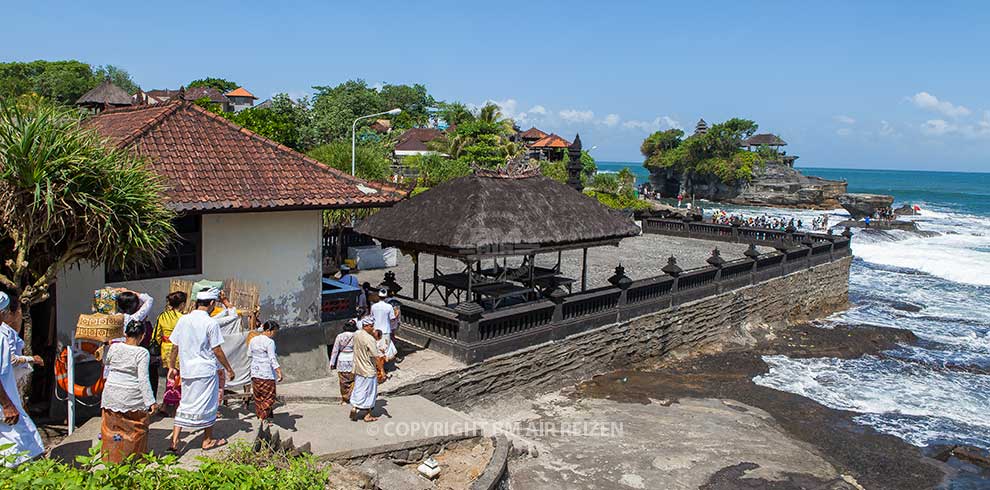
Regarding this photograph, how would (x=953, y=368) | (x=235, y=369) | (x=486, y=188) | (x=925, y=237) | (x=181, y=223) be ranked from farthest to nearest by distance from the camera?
(x=925, y=237) < (x=953, y=368) < (x=486, y=188) < (x=181, y=223) < (x=235, y=369)

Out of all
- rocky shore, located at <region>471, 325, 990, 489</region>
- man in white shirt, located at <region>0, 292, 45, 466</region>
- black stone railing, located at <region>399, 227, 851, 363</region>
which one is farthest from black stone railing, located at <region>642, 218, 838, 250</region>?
man in white shirt, located at <region>0, 292, 45, 466</region>

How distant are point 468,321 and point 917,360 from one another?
13761mm

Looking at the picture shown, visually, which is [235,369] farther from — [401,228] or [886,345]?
[886,345]

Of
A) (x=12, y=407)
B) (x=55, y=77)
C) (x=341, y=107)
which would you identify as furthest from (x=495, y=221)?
(x=55, y=77)

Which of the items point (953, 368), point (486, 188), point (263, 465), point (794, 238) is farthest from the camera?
point (794, 238)

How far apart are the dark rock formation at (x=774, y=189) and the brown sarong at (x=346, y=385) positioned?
3304 inches

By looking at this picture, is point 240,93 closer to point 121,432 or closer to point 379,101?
point 379,101

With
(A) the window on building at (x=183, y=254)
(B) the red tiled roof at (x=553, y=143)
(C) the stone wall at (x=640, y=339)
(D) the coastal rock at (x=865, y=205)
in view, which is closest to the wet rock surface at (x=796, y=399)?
(C) the stone wall at (x=640, y=339)

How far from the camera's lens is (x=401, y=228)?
45.3 ft

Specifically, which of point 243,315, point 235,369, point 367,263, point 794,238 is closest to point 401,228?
point 243,315

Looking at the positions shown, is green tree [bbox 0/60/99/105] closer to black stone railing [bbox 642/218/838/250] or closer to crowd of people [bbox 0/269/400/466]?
black stone railing [bbox 642/218/838/250]

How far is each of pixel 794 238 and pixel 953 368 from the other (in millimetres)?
11509

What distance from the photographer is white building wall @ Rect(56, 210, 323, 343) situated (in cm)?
983

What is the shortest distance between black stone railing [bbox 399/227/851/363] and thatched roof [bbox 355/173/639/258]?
114cm
